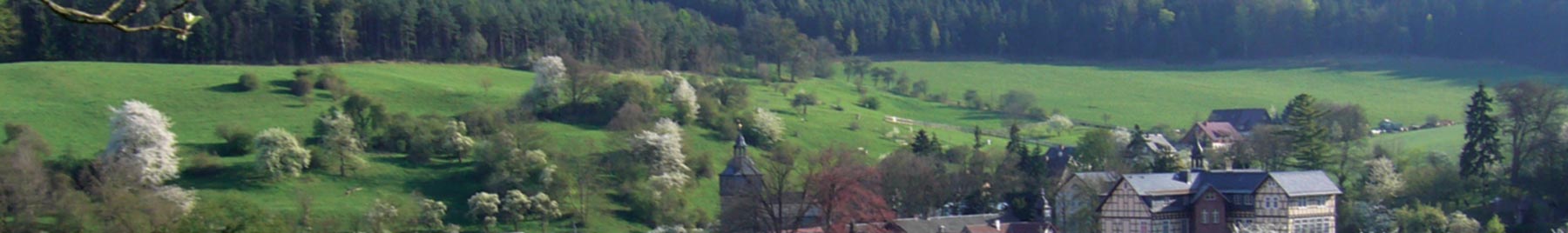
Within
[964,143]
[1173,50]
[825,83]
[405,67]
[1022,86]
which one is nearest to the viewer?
[964,143]

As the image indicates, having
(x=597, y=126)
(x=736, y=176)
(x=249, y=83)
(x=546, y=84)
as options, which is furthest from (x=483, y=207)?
(x=249, y=83)

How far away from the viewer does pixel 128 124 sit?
81.9 m

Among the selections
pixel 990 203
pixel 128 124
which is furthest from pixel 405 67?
pixel 990 203

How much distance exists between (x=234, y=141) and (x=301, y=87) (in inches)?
608

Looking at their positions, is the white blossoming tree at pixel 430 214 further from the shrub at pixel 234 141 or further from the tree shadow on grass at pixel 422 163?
the shrub at pixel 234 141

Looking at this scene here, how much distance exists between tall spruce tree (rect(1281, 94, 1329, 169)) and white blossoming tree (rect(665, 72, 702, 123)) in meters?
32.0

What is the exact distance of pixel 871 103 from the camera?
123562 millimetres

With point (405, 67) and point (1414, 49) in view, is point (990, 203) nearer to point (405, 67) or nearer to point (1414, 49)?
point (405, 67)

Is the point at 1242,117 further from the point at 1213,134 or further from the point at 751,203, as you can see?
the point at 751,203

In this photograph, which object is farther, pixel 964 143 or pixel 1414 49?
pixel 1414 49

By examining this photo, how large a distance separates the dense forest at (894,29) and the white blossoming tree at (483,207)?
140ft

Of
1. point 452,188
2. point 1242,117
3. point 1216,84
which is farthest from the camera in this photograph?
point 1216,84

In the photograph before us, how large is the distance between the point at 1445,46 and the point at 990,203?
358ft

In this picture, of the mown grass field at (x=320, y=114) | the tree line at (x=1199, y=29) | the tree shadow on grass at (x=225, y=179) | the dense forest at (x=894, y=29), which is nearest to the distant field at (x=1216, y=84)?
the tree line at (x=1199, y=29)
